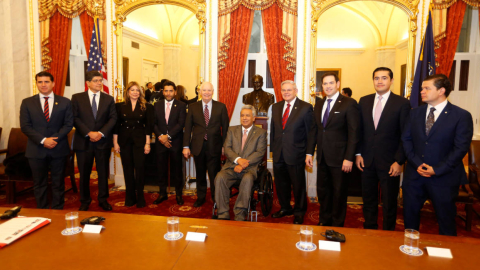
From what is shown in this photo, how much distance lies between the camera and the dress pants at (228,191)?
350 cm

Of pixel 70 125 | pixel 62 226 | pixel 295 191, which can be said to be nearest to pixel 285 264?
pixel 62 226

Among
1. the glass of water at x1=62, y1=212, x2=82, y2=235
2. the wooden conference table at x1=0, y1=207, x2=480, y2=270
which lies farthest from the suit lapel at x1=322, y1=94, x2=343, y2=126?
the glass of water at x1=62, y1=212, x2=82, y2=235

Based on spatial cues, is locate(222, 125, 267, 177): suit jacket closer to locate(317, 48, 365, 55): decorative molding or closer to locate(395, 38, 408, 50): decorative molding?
locate(395, 38, 408, 50): decorative molding

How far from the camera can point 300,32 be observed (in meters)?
5.15

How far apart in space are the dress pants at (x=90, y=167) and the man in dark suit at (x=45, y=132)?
0.27 m

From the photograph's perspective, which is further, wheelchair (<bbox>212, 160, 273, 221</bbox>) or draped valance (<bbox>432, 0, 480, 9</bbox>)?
draped valance (<bbox>432, 0, 480, 9</bbox>)

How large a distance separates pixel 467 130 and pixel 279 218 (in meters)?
2.28

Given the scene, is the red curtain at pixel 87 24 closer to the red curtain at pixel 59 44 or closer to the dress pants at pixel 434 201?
the red curtain at pixel 59 44

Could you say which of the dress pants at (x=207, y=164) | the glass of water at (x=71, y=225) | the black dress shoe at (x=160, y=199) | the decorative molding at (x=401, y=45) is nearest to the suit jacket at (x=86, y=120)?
the black dress shoe at (x=160, y=199)

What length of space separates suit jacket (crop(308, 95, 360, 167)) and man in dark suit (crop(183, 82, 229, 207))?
1411 millimetres

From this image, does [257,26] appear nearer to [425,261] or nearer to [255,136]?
[255,136]

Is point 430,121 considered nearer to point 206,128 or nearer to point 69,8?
point 206,128

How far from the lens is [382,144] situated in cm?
304

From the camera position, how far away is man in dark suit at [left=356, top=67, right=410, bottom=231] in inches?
118
